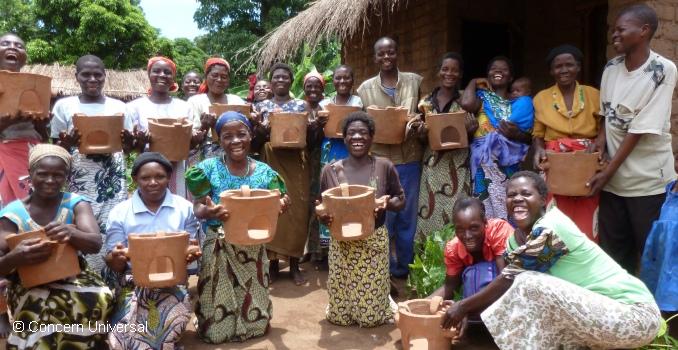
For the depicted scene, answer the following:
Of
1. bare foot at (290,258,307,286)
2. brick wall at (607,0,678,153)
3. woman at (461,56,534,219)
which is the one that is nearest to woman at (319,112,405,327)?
woman at (461,56,534,219)

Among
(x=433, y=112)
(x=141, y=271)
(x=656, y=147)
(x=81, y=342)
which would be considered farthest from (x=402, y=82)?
(x=81, y=342)

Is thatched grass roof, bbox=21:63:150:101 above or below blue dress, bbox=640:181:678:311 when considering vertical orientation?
above

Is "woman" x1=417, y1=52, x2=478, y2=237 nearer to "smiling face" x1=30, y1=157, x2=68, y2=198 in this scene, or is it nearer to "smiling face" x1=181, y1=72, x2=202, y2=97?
"smiling face" x1=30, y1=157, x2=68, y2=198

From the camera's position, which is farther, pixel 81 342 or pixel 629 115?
pixel 629 115

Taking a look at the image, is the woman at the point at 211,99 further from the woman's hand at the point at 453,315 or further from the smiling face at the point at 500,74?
the woman's hand at the point at 453,315

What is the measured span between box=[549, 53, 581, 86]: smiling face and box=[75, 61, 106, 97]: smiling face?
9.58 feet

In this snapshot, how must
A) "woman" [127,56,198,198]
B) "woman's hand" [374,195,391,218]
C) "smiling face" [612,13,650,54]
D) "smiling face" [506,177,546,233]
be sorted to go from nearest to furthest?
"smiling face" [506,177,546,233], "smiling face" [612,13,650,54], "woman's hand" [374,195,391,218], "woman" [127,56,198,198]

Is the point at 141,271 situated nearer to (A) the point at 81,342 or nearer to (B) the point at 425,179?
(A) the point at 81,342

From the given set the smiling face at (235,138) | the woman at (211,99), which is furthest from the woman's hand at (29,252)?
the woman at (211,99)

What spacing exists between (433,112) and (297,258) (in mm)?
1535

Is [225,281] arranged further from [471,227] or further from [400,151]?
[400,151]

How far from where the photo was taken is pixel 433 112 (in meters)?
4.00

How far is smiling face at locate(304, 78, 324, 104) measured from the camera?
4.35 meters

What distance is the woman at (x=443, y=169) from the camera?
3.99m
